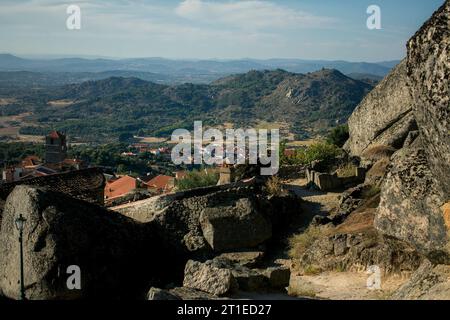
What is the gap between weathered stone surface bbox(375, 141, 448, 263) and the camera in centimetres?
779

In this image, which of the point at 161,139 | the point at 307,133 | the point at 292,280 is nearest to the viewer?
the point at 292,280

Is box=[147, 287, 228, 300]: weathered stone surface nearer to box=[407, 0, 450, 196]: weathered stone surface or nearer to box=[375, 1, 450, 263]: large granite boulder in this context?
box=[375, 1, 450, 263]: large granite boulder

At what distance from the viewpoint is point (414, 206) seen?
8.41 meters

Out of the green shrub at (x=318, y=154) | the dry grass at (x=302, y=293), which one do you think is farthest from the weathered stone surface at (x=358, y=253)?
the green shrub at (x=318, y=154)

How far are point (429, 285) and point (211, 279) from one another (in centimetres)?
318

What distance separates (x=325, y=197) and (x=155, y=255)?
25.3 feet

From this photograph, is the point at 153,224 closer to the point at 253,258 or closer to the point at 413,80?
the point at 253,258

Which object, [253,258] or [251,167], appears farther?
[251,167]

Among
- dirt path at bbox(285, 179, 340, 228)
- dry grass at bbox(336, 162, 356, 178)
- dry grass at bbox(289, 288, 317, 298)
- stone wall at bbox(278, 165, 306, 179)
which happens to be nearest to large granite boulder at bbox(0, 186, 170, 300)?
dry grass at bbox(289, 288, 317, 298)

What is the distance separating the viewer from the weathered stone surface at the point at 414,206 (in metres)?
7.79

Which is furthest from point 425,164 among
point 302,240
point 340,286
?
point 302,240

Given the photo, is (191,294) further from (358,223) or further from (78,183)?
(78,183)

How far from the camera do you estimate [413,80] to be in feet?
24.1
